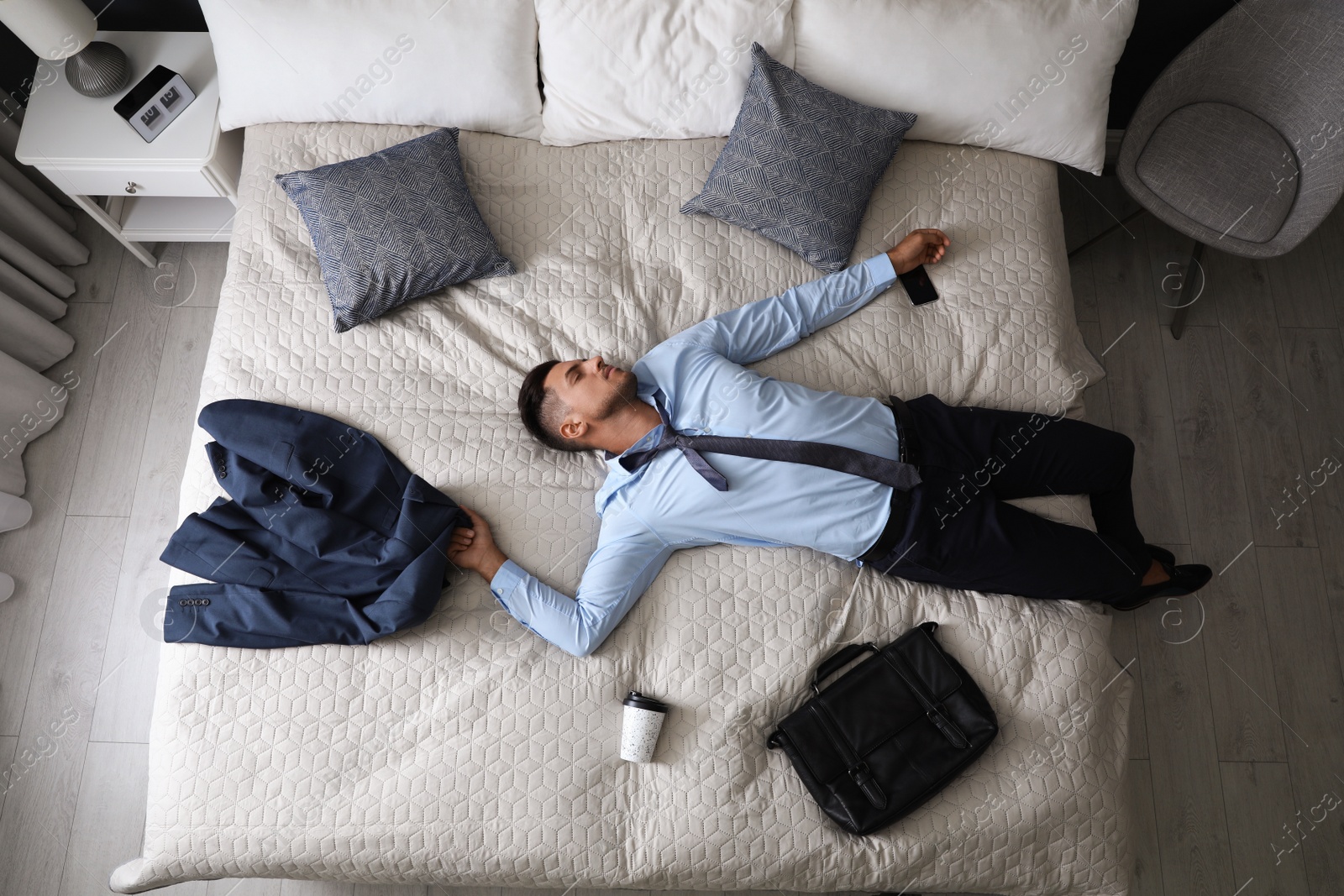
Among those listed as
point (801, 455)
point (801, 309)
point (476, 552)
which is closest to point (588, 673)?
point (476, 552)

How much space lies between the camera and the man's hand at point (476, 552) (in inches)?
67.0

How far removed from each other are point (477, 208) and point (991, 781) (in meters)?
1.70

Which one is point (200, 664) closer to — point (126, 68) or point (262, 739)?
point (262, 739)

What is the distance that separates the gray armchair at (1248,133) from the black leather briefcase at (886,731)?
147 cm

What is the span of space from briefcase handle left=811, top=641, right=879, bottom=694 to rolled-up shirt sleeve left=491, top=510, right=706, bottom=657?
0.40 meters

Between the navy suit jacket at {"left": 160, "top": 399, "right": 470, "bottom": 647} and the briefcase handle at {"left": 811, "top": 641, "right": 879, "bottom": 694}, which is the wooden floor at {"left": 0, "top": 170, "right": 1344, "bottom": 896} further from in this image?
the briefcase handle at {"left": 811, "top": 641, "right": 879, "bottom": 694}

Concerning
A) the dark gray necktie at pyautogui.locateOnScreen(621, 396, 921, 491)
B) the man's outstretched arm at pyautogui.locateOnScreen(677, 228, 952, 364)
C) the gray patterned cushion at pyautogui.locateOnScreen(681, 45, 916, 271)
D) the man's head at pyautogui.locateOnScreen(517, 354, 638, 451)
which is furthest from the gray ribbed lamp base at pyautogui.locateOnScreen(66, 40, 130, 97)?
the dark gray necktie at pyautogui.locateOnScreen(621, 396, 921, 491)

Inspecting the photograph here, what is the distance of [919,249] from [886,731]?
1096mm

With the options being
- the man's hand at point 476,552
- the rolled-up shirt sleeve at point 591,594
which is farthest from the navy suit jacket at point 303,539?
the rolled-up shirt sleeve at point 591,594

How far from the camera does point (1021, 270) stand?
79.0 inches

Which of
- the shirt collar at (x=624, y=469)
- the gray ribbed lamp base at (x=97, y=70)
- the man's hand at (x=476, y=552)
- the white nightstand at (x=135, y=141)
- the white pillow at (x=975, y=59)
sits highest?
the white pillow at (x=975, y=59)

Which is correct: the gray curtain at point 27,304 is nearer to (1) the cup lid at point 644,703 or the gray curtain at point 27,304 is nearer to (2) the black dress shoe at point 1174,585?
(1) the cup lid at point 644,703

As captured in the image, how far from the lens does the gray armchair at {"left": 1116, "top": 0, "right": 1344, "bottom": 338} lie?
7.15 feet

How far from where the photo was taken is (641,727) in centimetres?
158
